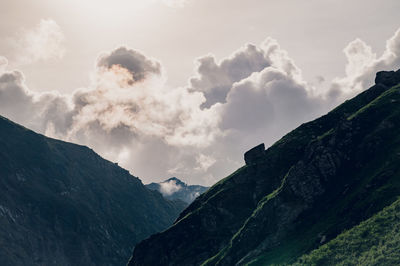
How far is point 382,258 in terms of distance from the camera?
199 m
